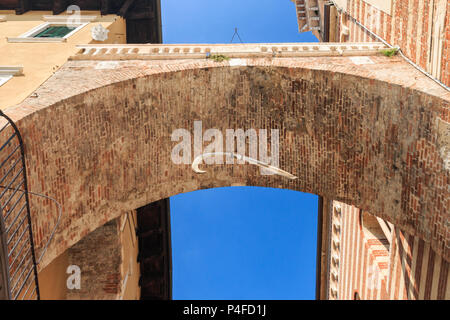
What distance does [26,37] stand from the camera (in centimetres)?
1095

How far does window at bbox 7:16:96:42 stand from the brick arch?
2656 millimetres

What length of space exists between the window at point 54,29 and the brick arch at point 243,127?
2.66m

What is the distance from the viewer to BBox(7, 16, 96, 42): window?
1076cm

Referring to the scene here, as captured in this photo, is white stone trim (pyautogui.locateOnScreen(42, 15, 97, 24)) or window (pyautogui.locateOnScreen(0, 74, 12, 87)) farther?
white stone trim (pyautogui.locateOnScreen(42, 15, 97, 24))

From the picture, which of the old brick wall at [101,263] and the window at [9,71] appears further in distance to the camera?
the old brick wall at [101,263]

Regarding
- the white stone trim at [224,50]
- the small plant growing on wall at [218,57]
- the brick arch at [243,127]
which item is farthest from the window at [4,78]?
the small plant growing on wall at [218,57]

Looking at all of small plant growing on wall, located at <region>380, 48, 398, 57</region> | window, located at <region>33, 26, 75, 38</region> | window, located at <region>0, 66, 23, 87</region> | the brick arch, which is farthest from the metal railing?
small plant growing on wall, located at <region>380, 48, 398, 57</region>

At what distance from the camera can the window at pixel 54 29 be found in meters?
10.8

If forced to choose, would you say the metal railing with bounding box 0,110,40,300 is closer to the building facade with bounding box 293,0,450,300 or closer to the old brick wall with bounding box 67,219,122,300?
the old brick wall with bounding box 67,219,122,300

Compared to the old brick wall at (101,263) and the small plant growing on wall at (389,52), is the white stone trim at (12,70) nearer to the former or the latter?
the old brick wall at (101,263)

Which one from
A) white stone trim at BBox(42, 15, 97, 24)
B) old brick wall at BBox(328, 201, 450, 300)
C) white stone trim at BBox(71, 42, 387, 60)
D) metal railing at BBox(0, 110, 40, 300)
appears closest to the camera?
metal railing at BBox(0, 110, 40, 300)

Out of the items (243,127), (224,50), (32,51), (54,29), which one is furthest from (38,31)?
(243,127)

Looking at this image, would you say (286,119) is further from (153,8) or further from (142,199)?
(153,8)

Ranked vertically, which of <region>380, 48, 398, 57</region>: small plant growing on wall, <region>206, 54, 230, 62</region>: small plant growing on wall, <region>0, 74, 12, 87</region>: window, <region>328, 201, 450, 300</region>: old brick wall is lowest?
<region>328, 201, 450, 300</region>: old brick wall
